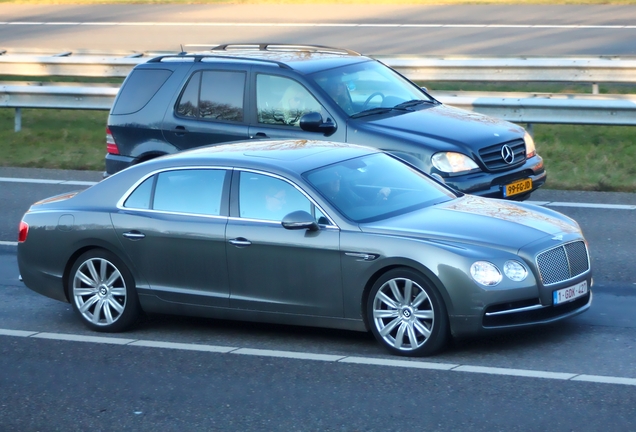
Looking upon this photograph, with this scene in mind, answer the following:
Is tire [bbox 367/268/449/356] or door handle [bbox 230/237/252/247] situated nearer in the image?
tire [bbox 367/268/449/356]

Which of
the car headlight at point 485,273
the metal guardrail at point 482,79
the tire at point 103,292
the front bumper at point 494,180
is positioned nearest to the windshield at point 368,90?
the front bumper at point 494,180

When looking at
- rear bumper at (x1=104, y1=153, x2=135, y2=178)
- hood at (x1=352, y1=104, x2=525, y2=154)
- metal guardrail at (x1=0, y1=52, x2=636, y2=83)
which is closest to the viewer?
hood at (x1=352, y1=104, x2=525, y2=154)

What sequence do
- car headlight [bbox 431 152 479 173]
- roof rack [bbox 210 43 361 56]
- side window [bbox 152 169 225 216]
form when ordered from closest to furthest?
side window [bbox 152 169 225 216] < car headlight [bbox 431 152 479 173] < roof rack [bbox 210 43 361 56]

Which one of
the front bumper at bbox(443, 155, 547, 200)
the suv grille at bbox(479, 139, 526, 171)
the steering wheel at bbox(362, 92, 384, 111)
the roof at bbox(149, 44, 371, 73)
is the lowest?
the front bumper at bbox(443, 155, 547, 200)

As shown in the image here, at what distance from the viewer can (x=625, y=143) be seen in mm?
14953

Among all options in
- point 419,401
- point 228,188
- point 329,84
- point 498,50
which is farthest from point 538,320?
point 498,50

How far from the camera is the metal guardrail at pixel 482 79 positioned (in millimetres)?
14305

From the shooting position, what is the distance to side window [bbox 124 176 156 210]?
8445 millimetres

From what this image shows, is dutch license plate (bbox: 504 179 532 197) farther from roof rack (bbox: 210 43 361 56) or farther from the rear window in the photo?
the rear window

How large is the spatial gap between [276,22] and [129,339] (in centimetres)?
1826

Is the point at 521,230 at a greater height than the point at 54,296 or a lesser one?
greater

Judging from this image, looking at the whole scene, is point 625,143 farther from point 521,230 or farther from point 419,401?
point 419,401

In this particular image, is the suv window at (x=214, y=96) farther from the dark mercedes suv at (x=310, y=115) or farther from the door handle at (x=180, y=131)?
the door handle at (x=180, y=131)

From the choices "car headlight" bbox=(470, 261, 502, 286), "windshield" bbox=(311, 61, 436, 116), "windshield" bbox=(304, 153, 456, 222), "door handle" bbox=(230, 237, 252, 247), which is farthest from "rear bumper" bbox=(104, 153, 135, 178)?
"car headlight" bbox=(470, 261, 502, 286)
